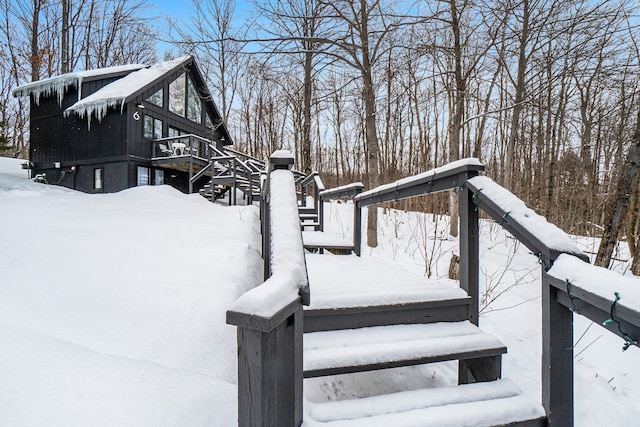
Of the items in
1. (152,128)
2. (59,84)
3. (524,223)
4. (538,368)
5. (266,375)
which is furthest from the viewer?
(152,128)

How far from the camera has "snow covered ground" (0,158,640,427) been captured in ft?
4.22

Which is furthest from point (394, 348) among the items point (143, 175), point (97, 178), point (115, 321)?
point (97, 178)

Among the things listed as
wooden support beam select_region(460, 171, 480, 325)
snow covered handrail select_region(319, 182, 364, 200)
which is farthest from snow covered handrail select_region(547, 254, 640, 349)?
snow covered handrail select_region(319, 182, 364, 200)

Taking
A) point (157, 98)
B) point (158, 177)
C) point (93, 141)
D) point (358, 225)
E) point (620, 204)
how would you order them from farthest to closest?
point (158, 177) → point (157, 98) → point (93, 141) → point (620, 204) → point (358, 225)

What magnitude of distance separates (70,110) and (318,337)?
14462mm

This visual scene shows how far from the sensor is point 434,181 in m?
2.31

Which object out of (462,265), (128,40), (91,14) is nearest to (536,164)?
(462,265)

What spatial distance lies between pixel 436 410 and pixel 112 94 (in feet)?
45.3

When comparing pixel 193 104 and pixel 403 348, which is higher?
pixel 193 104

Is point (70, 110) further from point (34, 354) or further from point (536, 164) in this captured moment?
point (536, 164)

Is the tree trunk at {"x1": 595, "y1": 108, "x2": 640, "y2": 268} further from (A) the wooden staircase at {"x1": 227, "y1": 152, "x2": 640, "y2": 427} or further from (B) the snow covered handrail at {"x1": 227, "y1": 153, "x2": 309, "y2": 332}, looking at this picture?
(B) the snow covered handrail at {"x1": 227, "y1": 153, "x2": 309, "y2": 332}

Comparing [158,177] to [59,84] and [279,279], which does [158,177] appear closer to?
[59,84]

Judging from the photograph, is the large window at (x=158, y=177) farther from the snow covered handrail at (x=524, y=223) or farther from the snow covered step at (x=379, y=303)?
the snow covered handrail at (x=524, y=223)

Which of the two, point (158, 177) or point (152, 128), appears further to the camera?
point (158, 177)
